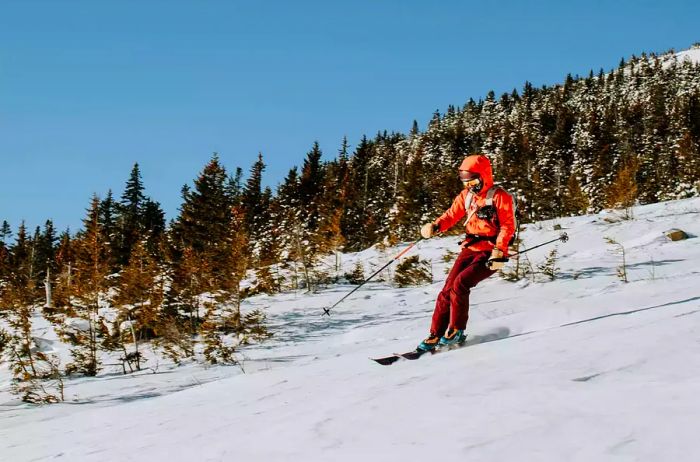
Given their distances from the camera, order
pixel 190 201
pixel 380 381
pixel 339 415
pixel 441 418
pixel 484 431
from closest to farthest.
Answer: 1. pixel 484 431
2. pixel 441 418
3. pixel 339 415
4. pixel 380 381
5. pixel 190 201

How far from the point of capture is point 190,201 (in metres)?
36.2

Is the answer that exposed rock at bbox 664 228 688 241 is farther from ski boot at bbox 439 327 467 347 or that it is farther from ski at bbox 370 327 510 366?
ski boot at bbox 439 327 467 347

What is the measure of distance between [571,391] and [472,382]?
822 millimetres

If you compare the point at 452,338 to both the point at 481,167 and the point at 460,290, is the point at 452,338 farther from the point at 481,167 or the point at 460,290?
the point at 481,167

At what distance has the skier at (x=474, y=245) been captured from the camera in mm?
5941

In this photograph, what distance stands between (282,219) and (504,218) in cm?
2462

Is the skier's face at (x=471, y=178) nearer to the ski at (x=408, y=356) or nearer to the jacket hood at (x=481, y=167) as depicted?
the jacket hood at (x=481, y=167)

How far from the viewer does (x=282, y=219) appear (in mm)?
29859

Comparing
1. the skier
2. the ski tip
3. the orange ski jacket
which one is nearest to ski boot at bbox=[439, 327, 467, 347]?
the skier

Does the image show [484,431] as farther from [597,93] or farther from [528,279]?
[597,93]

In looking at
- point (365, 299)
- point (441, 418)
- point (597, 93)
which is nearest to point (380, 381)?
point (441, 418)

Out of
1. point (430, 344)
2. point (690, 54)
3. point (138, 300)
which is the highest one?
point (690, 54)

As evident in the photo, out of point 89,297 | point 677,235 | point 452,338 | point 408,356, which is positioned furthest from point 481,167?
point 89,297

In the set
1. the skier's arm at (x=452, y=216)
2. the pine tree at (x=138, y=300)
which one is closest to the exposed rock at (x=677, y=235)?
the skier's arm at (x=452, y=216)
